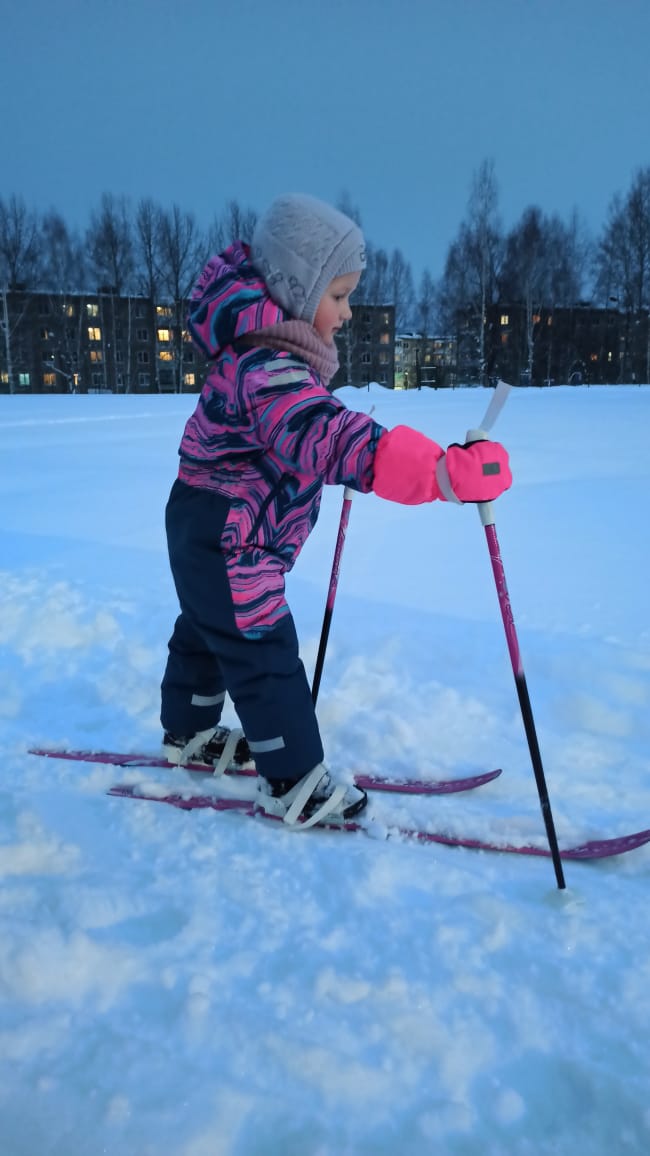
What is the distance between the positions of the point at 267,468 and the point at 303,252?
51cm

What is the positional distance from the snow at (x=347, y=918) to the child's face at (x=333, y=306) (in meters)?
1.21

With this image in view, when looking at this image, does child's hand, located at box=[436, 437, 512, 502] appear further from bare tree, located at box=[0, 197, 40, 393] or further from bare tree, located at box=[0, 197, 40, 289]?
bare tree, located at box=[0, 197, 40, 289]

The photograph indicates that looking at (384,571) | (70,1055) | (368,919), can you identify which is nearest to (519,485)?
(384,571)

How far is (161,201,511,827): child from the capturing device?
166 cm

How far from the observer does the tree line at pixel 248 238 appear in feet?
104

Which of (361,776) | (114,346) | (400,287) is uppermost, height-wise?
(400,287)

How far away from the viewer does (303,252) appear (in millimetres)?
1771

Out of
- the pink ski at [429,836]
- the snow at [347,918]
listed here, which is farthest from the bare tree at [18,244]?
the pink ski at [429,836]

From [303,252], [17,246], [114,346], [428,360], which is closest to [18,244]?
[17,246]

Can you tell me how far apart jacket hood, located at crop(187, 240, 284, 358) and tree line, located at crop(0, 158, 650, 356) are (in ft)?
101

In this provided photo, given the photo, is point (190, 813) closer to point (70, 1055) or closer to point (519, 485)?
point (70, 1055)

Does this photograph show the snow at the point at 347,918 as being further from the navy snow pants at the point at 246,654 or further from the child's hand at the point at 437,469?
the child's hand at the point at 437,469

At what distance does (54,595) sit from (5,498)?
2.78 m

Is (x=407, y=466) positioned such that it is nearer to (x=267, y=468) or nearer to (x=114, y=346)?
(x=267, y=468)
